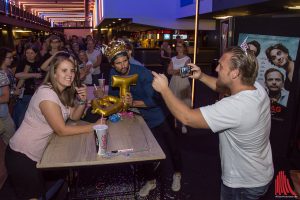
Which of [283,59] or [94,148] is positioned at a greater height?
[283,59]

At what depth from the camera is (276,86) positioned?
10.9 ft

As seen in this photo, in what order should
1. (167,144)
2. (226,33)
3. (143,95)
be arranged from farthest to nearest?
(226,33) < (167,144) < (143,95)

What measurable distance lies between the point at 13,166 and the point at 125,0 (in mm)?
13605

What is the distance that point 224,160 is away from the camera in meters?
1.84

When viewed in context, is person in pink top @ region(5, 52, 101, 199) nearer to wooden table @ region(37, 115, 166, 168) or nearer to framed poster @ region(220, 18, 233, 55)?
wooden table @ region(37, 115, 166, 168)

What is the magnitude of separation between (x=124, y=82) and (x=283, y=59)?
185 centimetres

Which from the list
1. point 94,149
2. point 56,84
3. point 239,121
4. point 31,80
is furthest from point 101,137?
point 31,80

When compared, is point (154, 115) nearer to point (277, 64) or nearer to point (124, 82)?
point (124, 82)

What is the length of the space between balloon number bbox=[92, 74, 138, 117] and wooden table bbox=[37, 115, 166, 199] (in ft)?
0.55

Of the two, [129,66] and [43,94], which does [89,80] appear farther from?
[43,94]

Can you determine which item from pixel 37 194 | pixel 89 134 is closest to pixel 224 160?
pixel 89 134

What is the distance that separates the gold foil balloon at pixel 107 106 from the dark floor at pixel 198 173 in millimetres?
785

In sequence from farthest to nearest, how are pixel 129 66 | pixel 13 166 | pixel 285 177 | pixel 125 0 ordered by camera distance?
pixel 125 0, pixel 285 177, pixel 129 66, pixel 13 166

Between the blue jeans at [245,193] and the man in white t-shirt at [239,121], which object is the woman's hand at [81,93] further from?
the blue jeans at [245,193]
